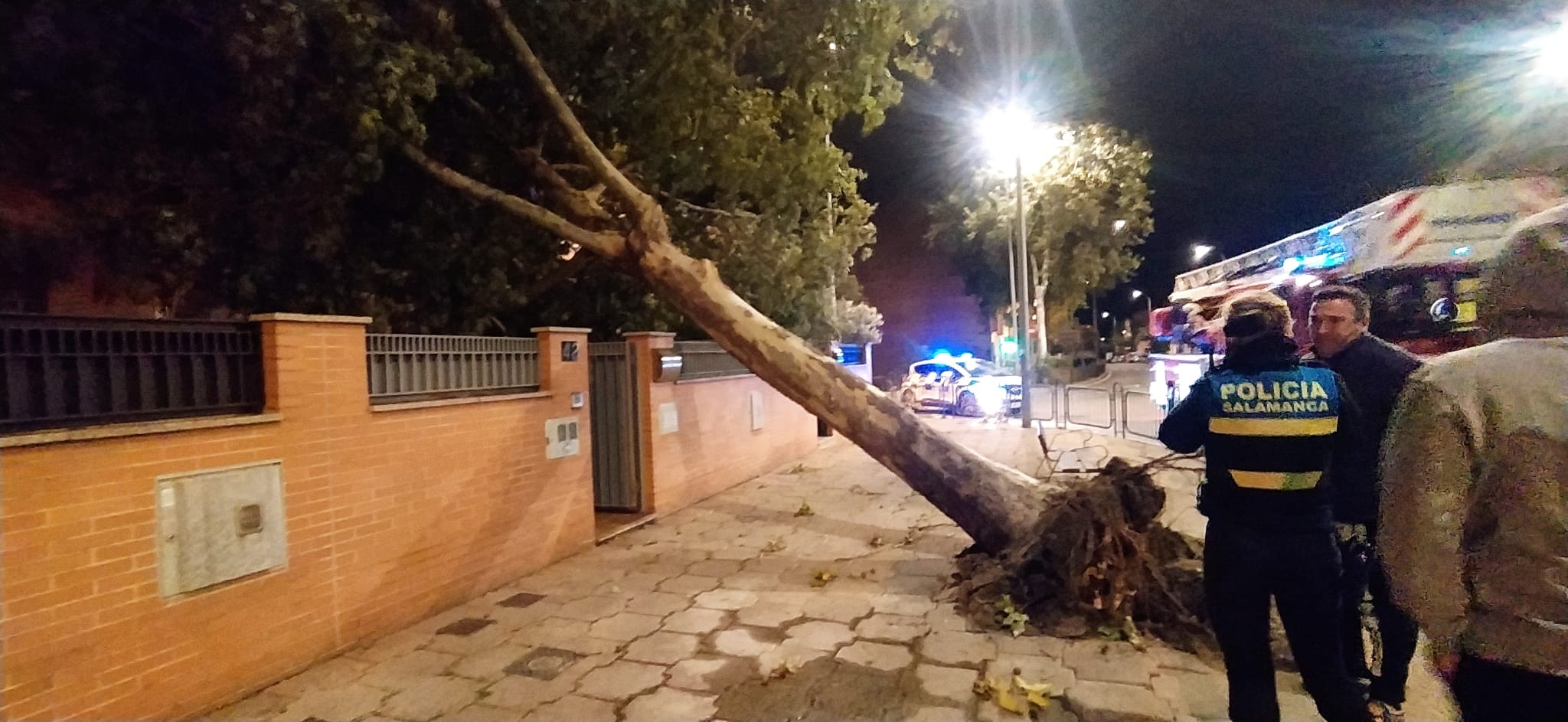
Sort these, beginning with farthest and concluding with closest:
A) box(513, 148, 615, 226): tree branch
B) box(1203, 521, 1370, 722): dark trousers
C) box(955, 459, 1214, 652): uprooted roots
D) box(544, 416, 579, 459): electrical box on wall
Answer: box(513, 148, 615, 226): tree branch < box(544, 416, 579, 459): electrical box on wall < box(955, 459, 1214, 652): uprooted roots < box(1203, 521, 1370, 722): dark trousers

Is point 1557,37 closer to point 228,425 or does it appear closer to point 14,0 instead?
point 228,425

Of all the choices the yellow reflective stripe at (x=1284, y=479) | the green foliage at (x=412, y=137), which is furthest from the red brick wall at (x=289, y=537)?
the yellow reflective stripe at (x=1284, y=479)

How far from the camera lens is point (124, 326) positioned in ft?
12.7

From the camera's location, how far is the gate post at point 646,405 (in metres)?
8.69

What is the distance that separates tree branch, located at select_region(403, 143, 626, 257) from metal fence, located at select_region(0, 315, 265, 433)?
10.4ft

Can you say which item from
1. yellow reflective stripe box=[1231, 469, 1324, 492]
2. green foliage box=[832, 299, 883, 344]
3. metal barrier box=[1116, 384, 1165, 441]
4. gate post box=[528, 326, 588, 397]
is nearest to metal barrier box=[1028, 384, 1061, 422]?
metal barrier box=[1116, 384, 1165, 441]

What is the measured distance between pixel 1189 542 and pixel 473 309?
719 centimetres

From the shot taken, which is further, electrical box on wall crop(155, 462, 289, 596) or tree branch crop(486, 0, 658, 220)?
tree branch crop(486, 0, 658, 220)

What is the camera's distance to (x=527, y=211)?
7.59 m

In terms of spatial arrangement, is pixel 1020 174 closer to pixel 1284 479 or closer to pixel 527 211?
pixel 527 211

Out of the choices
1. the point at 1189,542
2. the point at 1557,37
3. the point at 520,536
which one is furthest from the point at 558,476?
the point at 1557,37

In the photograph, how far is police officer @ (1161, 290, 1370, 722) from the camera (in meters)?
2.99

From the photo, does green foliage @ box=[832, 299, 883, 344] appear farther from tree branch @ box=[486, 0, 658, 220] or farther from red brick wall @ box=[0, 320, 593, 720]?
red brick wall @ box=[0, 320, 593, 720]

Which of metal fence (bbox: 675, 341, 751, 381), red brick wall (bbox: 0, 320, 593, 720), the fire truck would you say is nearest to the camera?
red brick wall (bbox: 0, 320, 593, 720)
